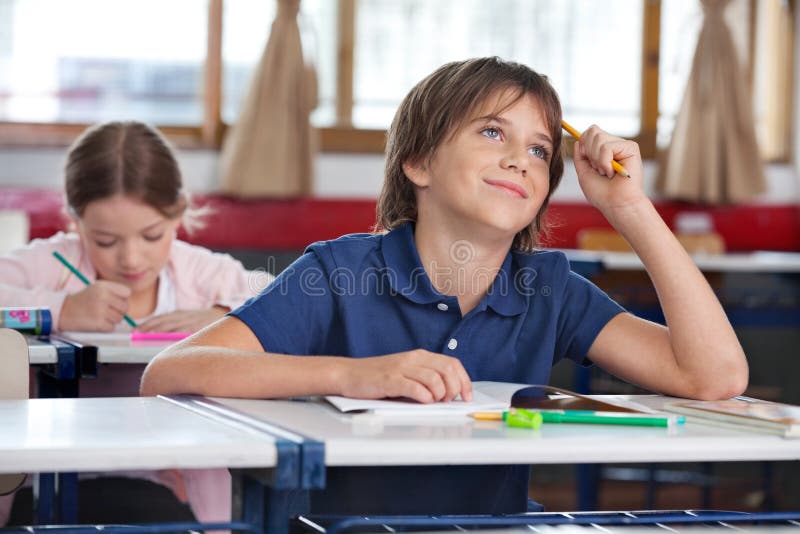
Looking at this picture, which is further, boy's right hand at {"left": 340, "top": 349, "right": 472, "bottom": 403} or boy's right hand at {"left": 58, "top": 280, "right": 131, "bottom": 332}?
boy's right hand at {"left": 58, "top": 280, "right": 131, "bottom": 332}

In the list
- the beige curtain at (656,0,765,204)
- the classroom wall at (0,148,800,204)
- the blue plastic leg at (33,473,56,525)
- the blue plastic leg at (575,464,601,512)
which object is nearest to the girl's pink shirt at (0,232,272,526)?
the blue plastic leg at (33,473,56,525)

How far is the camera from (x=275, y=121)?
4.21 meters

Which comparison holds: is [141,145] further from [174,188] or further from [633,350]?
[633,350]

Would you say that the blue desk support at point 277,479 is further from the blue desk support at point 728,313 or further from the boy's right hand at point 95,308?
the blue desk support at point 728,313

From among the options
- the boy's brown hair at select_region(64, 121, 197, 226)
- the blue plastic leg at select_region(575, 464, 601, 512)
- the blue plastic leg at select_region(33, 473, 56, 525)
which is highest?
the boy's brown hair at select_region(64, 121, 197, 226)

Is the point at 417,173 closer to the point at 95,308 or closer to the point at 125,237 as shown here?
the point at 95,308

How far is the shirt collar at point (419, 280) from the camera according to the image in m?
1.51

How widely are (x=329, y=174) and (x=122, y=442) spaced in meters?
3.68

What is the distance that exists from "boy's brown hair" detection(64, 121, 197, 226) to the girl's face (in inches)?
0.8

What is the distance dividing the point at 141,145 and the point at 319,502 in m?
1.42

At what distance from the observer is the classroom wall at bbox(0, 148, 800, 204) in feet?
13.6

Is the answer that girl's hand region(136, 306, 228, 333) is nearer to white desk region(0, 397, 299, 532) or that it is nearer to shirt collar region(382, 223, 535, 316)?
shirt collar region(382, 223, 535, 316)

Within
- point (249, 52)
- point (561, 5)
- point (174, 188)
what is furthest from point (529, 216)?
point (561, 5)

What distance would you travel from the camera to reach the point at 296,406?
1190mm
